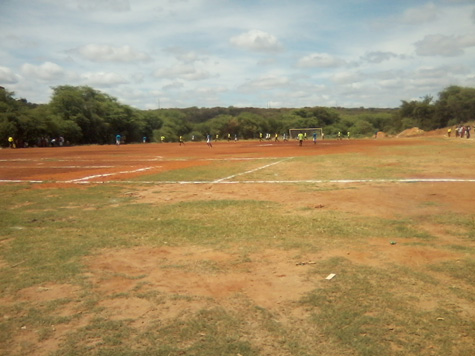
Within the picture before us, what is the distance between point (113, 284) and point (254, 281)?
1.69 metres

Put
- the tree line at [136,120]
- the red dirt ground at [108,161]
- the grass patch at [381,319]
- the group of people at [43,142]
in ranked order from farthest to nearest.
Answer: the tree line at [136,120] < the group of people at [43,142] < the red dirt ground at [108,161] < the grass patch at [381,319]

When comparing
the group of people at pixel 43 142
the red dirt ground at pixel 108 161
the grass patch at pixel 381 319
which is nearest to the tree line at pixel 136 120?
the group of people at pixel 43 142

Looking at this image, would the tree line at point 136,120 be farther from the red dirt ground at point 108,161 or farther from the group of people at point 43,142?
the red dirt ground at point 108,161

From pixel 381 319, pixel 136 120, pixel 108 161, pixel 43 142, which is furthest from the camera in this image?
pixel 136 120

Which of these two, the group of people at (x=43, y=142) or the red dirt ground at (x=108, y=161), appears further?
the group of people at (x=43, y=142)

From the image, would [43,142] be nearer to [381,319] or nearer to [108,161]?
[108,161]

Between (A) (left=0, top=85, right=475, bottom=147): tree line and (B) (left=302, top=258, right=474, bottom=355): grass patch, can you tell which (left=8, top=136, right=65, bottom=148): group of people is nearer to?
(A) (left=0, top=85, right=475, bottom=147): tree line

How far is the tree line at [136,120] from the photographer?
186ft

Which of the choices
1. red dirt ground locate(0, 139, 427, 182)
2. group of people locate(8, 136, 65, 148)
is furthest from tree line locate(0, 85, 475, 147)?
red dirt ground locate(0, 139, 427, 182)

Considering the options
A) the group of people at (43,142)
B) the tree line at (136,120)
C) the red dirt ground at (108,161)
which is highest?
the tree line at (136,120)

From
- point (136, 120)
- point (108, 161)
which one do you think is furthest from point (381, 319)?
point (136, 120)

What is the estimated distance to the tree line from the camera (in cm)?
5669

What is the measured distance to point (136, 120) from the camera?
84.7 metres

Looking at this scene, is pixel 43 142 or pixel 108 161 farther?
pixel 43 142
